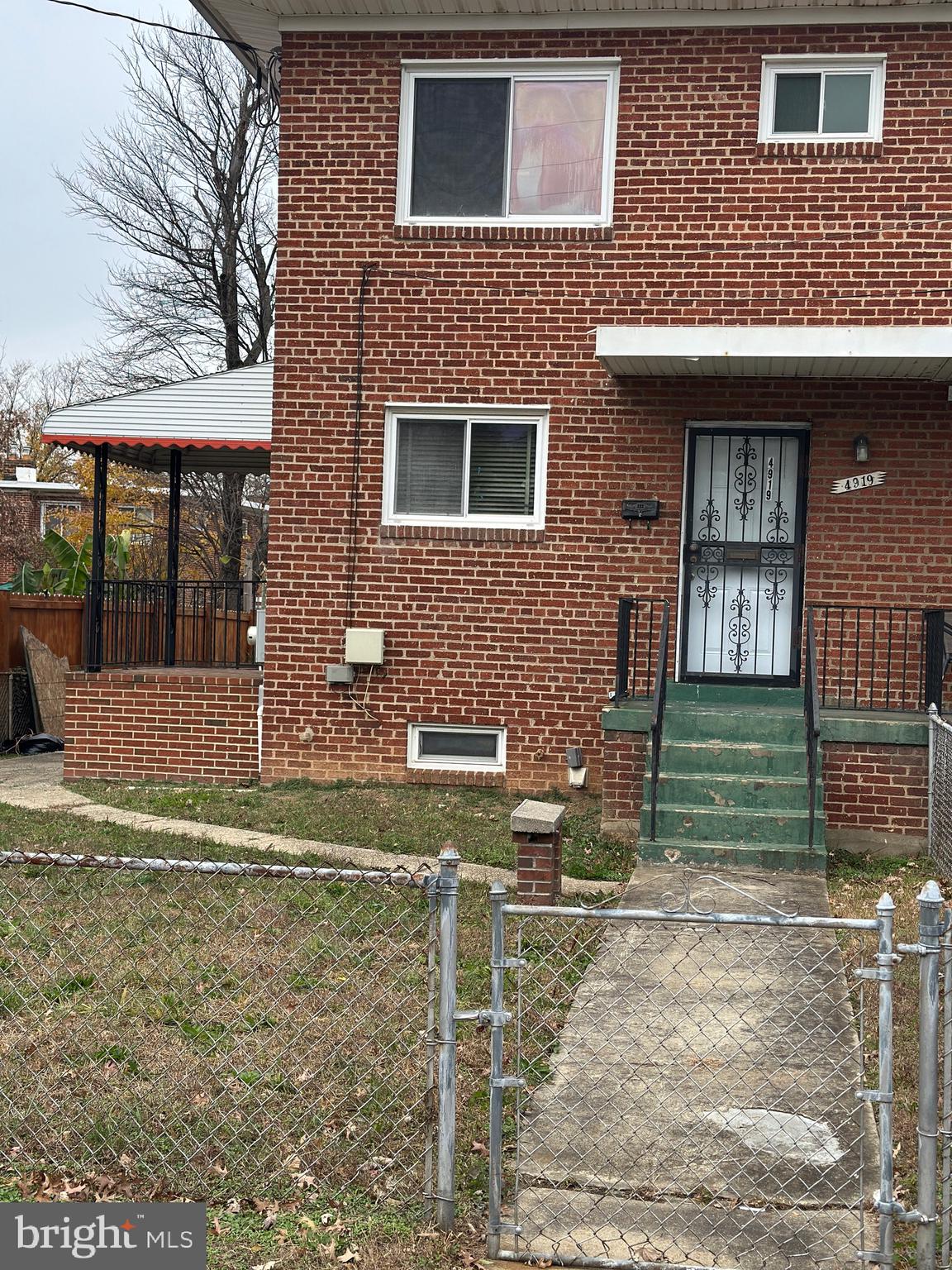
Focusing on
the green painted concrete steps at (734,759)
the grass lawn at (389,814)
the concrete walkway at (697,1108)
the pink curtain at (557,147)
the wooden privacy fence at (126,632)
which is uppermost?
the pink curtain at (557,147)

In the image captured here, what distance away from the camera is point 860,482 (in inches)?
463

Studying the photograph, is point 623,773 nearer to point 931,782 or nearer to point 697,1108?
point 931,782

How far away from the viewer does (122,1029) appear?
20.4ft

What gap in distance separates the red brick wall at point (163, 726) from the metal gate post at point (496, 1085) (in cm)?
907

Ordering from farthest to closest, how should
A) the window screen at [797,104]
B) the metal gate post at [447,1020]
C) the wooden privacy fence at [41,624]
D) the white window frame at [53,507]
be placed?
the white window frame at [53,507]
the wooden privacy fence at [41,624]
the window screen at [797,104]
the metal gate post at [447,1020]

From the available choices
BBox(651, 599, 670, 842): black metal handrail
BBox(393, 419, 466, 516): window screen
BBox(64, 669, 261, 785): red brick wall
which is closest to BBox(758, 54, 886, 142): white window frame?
BBox(393, 419, 466, 516): window screen

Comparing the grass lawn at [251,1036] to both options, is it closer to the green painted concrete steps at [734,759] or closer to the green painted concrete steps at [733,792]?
the green painted concrete steps at [733,792]

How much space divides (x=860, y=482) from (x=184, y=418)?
647cm

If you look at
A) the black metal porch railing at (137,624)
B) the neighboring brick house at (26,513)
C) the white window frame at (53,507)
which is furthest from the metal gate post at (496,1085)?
the white window frame at (53,507)

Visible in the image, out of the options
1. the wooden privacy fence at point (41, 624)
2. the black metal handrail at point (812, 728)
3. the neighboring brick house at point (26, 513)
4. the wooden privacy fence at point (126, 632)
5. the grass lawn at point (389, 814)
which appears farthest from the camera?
the neighboring brick house at point (26, 513)

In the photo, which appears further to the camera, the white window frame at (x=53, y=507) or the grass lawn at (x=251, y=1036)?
the white window frame at (x=53, y=507)

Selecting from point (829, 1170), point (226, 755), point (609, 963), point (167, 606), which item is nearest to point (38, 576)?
point (167, 606)

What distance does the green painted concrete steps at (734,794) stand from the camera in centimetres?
957

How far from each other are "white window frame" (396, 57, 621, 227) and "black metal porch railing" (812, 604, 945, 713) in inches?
157
